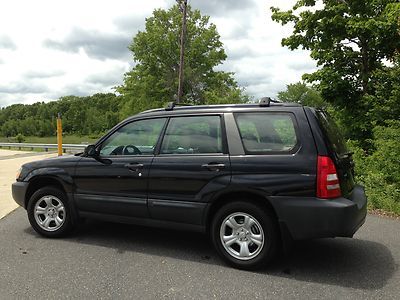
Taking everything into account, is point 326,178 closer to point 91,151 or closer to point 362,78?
point 91,151

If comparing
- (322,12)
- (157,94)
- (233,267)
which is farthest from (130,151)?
(157,94)

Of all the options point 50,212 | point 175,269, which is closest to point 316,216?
point 175,269

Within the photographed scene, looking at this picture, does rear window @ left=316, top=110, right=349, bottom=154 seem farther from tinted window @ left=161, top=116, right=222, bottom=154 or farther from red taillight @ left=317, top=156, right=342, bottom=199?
tinted window @ left=161, top=116, right=222, bottom=154

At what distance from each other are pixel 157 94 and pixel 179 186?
30311 millimetres

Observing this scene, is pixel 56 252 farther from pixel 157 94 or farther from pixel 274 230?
pixel 157 94

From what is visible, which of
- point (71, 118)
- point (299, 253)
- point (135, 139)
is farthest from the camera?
point (71, 118)

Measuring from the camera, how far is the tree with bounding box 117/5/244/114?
33.5 meters

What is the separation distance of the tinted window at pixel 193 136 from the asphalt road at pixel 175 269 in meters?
1.22

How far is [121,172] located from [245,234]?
1.66m

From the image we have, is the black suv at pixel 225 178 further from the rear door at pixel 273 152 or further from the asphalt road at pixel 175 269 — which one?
the asphalt road at pixel 175 269

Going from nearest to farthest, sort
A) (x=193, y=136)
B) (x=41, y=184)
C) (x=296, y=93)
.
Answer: (x=193, y=136)
(x=41, y=184)
(x=296, y=93)

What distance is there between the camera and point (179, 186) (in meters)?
4.39

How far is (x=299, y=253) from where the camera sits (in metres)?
4.64

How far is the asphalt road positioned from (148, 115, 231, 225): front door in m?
0.57
